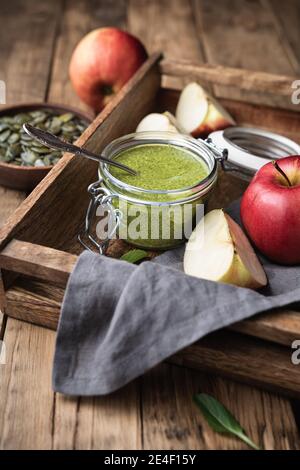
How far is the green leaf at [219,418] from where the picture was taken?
84 cm

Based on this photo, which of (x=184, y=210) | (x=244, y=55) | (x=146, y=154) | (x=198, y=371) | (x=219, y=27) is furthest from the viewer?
(x=219, y=27)

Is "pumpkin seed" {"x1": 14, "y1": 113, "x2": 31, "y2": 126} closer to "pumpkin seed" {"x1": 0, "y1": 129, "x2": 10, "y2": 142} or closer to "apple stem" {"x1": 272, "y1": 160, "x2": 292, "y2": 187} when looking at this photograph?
"pumpkin seed" {"x1": 0, "y1": 129, "x2": 10, "y2": 142}

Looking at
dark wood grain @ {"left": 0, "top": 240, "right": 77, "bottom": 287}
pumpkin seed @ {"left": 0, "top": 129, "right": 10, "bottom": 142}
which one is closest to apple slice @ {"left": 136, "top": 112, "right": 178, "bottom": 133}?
pumpkin seed @ {"left": 0, "top": 129, "right": 10, "bottom": 142}

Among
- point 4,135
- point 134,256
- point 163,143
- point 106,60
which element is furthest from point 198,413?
point 106,60

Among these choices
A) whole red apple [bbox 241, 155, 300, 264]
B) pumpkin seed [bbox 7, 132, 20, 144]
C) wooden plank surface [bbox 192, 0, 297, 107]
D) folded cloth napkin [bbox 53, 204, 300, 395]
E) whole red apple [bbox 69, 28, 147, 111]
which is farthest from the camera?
wooden plank surface [bbox 192, 0, 297, 107]

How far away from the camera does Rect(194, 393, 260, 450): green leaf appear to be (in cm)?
84

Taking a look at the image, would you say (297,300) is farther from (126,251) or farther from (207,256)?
(126,251)

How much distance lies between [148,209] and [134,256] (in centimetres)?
8

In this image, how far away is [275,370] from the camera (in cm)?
88

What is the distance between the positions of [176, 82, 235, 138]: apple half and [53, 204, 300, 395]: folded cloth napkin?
57 cm

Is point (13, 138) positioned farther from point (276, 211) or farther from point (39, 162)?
point (276, 211)
